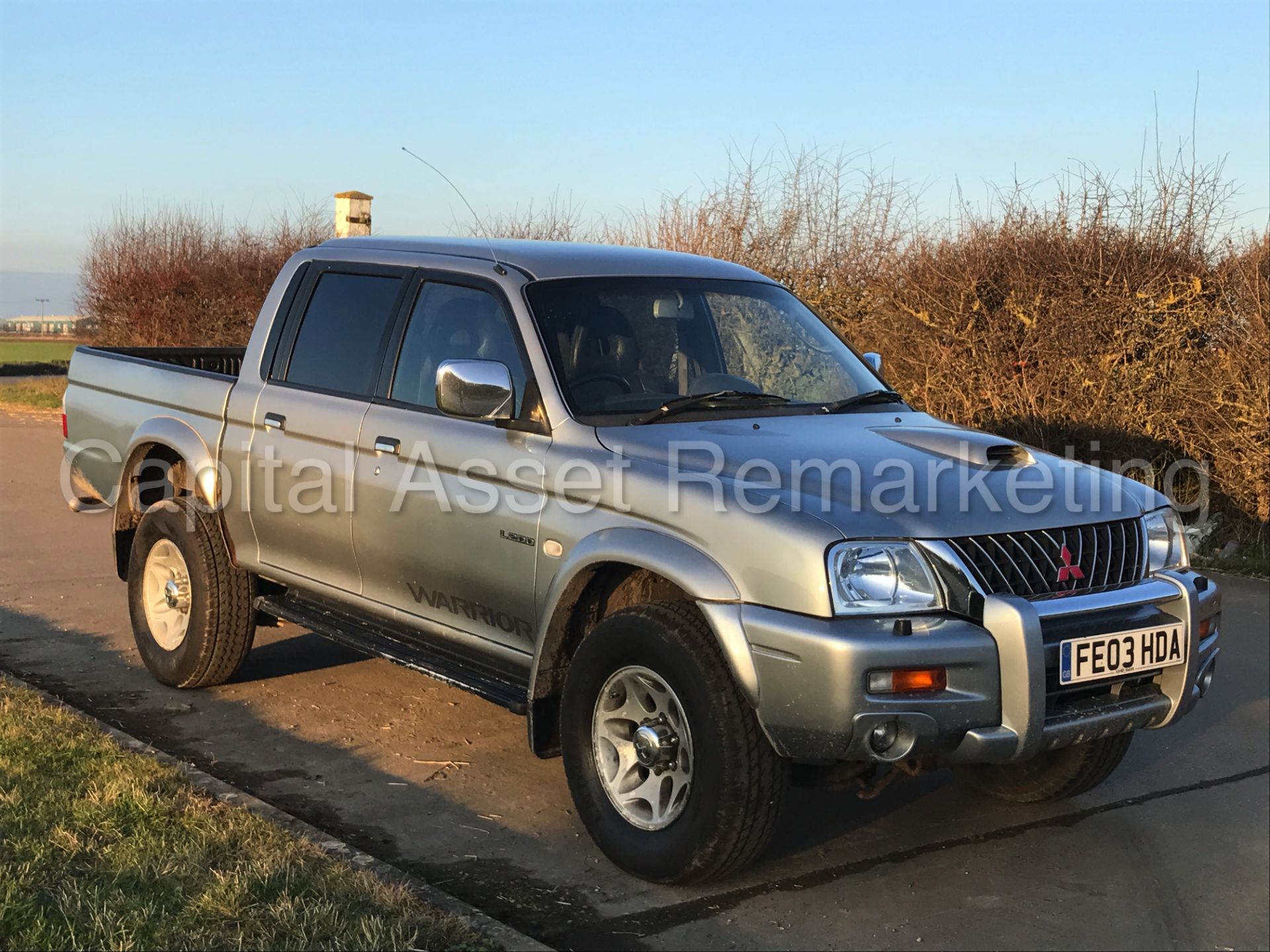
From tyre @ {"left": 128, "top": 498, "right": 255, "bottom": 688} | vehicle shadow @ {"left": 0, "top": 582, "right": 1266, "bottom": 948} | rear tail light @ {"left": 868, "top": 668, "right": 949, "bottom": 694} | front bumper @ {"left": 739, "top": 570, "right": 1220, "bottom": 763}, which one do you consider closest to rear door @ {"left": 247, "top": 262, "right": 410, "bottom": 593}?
tyre @ {"left": 128, "top": 498, "right": 255, "bottom": 688}

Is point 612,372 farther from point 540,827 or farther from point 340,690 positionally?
point 340,690

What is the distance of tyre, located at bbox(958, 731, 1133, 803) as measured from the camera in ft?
15.9

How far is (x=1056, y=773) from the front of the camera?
492 cm

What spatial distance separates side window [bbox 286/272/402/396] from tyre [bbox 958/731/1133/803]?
2900 mm

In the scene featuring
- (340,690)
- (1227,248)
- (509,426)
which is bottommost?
(340,690)

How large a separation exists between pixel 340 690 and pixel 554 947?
2970mm

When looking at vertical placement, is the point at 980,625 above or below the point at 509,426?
below

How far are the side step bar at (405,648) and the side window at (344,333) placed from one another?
Answer: 3.14 ft

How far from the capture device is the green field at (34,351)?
142ft

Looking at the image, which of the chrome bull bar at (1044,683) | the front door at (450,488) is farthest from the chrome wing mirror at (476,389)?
the chrome bull bar at (1044,683)

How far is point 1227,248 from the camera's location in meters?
10.7

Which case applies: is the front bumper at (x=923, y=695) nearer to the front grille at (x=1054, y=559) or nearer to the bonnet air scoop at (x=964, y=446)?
the front grille at (x=1054, y=559)

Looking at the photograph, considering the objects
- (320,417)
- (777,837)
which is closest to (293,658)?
(320,417)

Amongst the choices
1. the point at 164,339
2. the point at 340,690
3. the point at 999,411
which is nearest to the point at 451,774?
the point at 340,690
